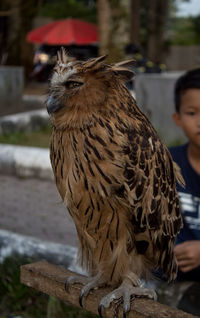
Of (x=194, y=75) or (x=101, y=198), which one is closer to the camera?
(x=101, y=198)

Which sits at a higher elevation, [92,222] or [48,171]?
[92,222]

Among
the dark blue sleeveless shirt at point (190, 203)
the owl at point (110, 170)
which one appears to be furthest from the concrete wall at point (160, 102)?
the owl at point (110, 170)

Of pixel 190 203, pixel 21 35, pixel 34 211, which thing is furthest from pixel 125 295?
pixel 21 35

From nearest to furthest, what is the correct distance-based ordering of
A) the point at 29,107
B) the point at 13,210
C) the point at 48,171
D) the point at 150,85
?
the point at 13,210 < the point at 48,171 < the point at 150,85 < the point at 29,107

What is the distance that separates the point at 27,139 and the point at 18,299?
600 centimetres

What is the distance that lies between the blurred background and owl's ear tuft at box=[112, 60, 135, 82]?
10.4 inches

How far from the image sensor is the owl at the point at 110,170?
1.80m

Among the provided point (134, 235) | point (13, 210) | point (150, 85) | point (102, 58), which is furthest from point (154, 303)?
point (150, 85)

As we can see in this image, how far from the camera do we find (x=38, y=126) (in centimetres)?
1005

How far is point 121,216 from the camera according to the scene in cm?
195

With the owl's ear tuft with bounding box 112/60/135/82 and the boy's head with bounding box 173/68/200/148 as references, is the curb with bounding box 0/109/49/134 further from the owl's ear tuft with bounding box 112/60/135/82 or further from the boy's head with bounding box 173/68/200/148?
the owl's ear tuft with bounding box 112/60/135/82

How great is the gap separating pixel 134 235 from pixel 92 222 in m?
0.22

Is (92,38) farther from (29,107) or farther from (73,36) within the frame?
(29,107)

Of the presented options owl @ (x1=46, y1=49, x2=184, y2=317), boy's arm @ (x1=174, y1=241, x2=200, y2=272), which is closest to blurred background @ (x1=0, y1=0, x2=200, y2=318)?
owl @ (x1=46, y1=49, x2=184, y2=317)
